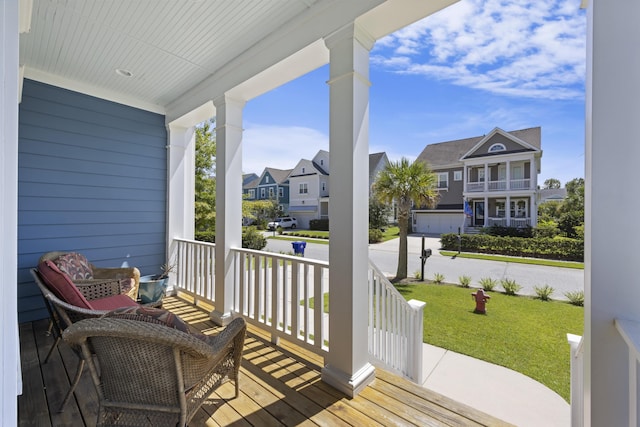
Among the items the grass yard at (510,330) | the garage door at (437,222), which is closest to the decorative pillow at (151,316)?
the grass yard at (510,330)

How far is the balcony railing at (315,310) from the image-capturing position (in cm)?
254

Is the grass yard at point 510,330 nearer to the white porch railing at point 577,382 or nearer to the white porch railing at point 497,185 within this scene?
the white porch railing at point 577,382

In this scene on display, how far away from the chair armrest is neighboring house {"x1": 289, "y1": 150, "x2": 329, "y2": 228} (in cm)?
1633

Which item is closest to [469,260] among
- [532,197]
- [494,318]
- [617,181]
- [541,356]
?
[494,318]

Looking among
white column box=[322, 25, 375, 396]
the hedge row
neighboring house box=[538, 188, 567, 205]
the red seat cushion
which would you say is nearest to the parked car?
the hedge row

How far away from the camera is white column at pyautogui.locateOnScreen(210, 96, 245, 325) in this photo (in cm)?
338

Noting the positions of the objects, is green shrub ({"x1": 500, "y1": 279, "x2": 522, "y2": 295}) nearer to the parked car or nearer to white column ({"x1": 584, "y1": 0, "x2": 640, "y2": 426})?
white column ({"x1": 584, "y1": 0, "x2": 640, "y2": 426})

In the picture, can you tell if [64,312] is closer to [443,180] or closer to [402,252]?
[402,252]

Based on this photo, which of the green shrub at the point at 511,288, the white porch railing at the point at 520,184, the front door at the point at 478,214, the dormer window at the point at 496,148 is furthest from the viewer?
the front door at the point at 478,214

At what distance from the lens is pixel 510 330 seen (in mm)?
4785

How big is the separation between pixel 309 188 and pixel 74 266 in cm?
1815

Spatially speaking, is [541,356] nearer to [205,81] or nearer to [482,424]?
[482,424]

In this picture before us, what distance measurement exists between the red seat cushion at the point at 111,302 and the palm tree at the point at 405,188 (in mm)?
6535

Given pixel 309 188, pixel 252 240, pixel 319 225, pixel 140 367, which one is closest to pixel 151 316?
pixel 140 367
